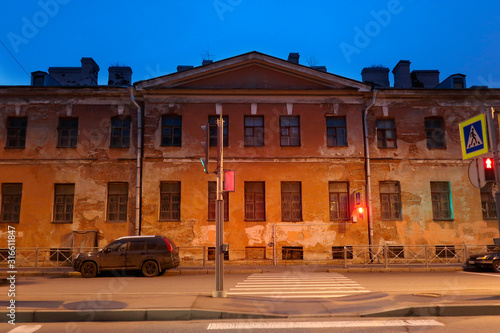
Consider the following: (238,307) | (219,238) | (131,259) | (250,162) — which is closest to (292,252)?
(250,162)

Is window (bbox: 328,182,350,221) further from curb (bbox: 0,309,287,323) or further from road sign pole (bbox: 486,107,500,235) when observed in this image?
curb (bbox: 0,309,287,323)

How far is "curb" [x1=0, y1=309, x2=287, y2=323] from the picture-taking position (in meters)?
8.20

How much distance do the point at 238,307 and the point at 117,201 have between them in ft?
50.7

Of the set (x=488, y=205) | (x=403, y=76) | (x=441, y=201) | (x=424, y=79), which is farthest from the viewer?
(x=424, y=79)

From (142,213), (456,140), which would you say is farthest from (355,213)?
(142,213)

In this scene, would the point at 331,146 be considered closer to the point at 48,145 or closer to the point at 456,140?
the point at 456,140

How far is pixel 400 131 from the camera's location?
23172 mm

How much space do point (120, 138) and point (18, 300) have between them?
561 inches

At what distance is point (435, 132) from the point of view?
23.5m

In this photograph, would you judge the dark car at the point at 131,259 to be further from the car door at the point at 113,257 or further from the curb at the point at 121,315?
the curb at the point at 121,315

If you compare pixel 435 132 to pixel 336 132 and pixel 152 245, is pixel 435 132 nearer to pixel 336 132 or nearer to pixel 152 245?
pixel 336 132

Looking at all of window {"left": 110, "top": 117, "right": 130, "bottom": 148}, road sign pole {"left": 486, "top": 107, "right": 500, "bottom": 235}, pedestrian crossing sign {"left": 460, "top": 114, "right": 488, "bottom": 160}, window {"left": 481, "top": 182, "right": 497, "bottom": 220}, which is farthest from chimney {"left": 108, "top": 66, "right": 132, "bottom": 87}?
window {"left": 481, "top": 182, "right": 497, "bottom": 220}

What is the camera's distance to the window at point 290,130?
75.0 feet

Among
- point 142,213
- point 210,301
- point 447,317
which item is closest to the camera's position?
point 447,317
